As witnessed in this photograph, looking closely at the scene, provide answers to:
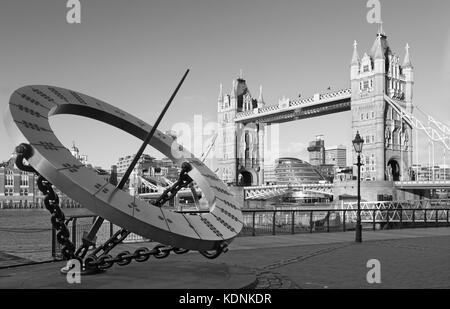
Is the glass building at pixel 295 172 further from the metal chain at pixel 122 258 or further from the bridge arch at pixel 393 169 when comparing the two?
the metal chain at pixel 122 258

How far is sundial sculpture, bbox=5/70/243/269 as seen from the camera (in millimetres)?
5598

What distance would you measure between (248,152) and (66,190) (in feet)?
289

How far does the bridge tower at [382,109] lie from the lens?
56500 millimetres

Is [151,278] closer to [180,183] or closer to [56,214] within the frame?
[56,214]

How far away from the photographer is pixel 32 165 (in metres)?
5.68

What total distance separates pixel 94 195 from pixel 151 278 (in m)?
1.51

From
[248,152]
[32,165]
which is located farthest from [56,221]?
[248,152]

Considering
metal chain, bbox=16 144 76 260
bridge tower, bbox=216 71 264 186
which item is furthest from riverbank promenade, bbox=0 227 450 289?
bridge tower, bbox=216 71 264 186

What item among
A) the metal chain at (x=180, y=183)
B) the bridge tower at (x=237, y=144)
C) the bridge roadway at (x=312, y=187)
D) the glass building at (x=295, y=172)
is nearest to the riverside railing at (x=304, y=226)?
the metal chain at (x=180, y=183)

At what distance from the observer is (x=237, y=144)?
91.5 metres

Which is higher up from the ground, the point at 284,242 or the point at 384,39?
the point at 384,39

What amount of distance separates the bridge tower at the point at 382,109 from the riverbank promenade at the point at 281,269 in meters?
45.5

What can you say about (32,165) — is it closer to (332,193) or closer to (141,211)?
(141,211)

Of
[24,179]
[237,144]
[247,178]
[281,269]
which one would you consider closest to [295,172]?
[247,178]
